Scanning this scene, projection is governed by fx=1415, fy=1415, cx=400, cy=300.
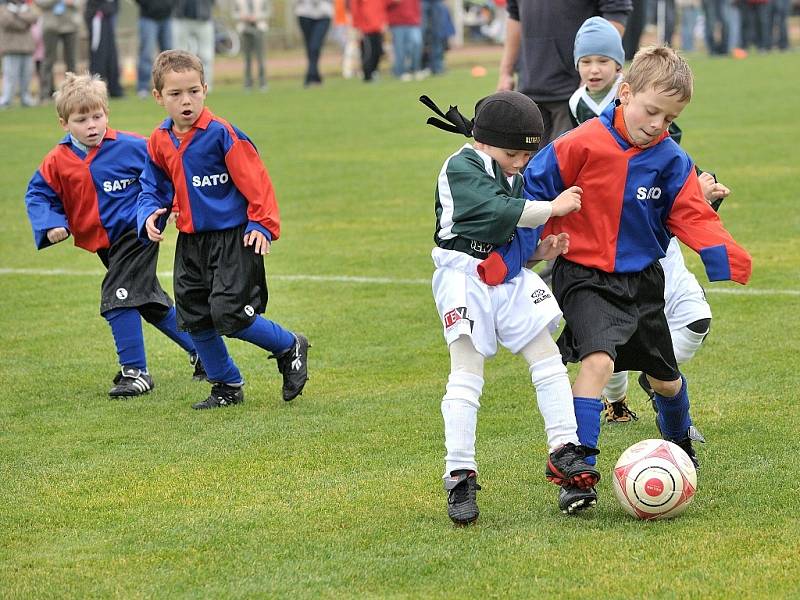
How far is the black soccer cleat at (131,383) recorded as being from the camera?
271 inches

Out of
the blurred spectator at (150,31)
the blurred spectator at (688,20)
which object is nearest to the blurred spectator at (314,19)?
the blurred spectator at (150,31)

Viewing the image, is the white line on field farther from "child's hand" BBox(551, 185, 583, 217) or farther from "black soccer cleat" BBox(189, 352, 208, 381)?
"child's hand" BBox(551, 185, 583, 217)

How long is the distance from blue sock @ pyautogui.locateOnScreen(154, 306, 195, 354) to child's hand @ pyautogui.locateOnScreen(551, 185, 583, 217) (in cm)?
306

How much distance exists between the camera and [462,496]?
4.76 meters

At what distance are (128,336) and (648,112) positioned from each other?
3.22 metres

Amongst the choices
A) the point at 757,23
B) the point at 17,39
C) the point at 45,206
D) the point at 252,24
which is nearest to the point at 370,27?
the point at 252,24

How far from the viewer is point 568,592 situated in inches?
162

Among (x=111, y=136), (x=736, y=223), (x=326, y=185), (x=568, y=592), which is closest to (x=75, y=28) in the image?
(x=326, y=185)

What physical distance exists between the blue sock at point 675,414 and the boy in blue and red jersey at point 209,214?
1.91 m

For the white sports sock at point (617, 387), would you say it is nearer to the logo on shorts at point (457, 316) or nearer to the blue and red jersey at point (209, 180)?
the logo on shorts at point (457, 316)

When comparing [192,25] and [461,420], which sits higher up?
[461,420]

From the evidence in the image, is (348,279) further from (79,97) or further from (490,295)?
(490,295)

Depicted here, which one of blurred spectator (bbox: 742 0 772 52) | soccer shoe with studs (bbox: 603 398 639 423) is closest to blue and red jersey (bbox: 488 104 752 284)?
soccer shoe with studs (bbox: 603 398 639 423)

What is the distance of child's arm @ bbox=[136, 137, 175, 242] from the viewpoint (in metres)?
6.43
